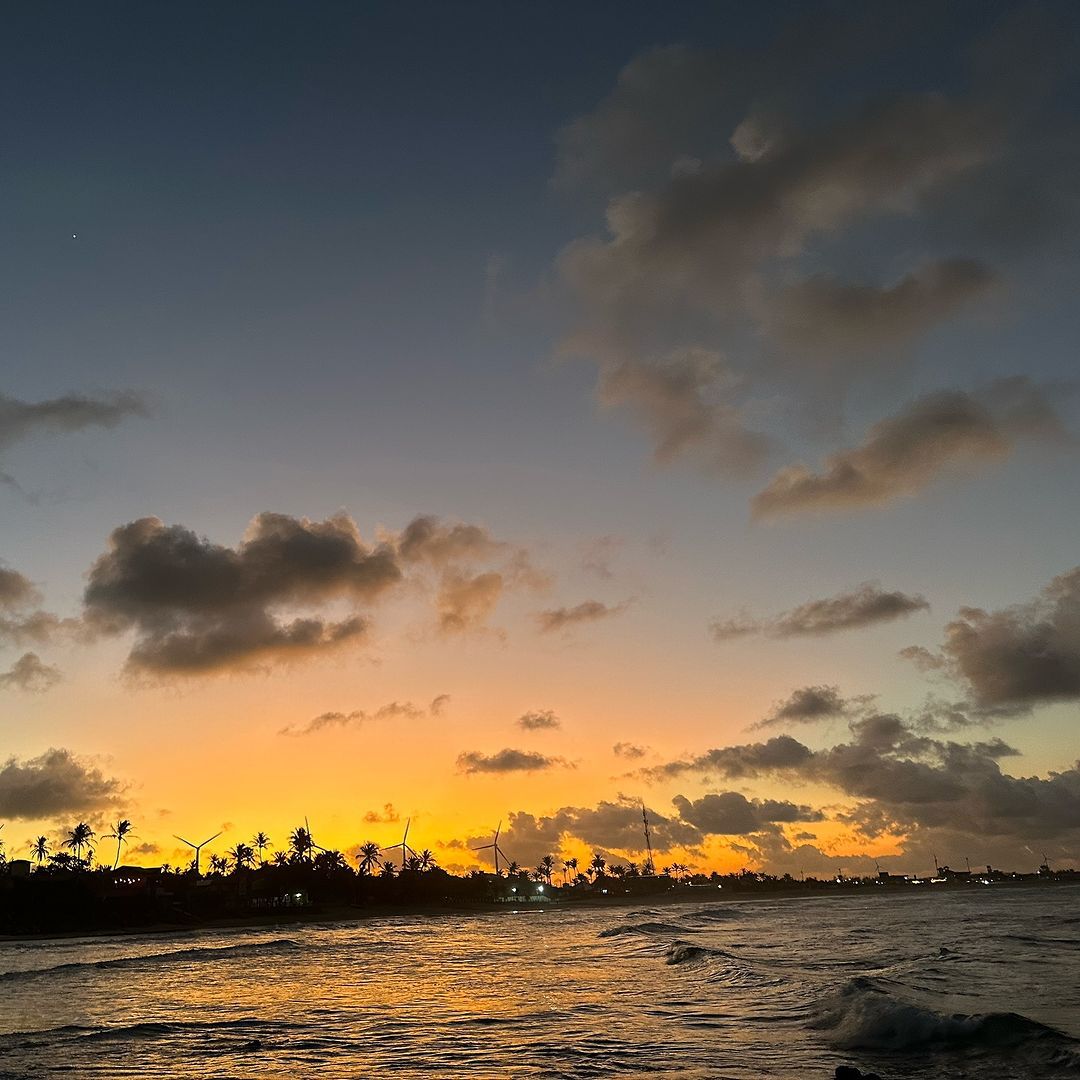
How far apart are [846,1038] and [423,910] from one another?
19311 cm

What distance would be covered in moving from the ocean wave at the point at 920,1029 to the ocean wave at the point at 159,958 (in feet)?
140

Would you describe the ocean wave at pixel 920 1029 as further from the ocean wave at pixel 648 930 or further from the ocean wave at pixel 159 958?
the ocean wave at pixel 648 930

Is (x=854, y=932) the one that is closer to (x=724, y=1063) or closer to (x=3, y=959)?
(x=724, y=1063)

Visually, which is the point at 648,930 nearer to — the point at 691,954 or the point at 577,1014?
the point at 691,954

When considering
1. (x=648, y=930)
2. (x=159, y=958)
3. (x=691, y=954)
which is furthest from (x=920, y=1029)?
(x=648, y=930)

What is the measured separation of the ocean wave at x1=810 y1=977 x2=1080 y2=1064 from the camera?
2036 cm

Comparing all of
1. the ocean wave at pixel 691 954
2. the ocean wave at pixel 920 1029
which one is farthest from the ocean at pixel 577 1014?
the ocean wave at pixel 691 954

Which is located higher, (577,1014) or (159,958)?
(577,1014)

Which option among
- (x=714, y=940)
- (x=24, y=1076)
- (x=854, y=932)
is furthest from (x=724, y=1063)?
(x=854, y=932)

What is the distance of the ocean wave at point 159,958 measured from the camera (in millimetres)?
49831

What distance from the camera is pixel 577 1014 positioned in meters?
25.9

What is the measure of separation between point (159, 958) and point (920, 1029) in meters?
53.7

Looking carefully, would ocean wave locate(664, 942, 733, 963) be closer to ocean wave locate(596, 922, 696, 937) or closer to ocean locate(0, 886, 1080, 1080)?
ocean locate(0, 886, 1080, 1080)

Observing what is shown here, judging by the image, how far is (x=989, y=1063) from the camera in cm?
1858
